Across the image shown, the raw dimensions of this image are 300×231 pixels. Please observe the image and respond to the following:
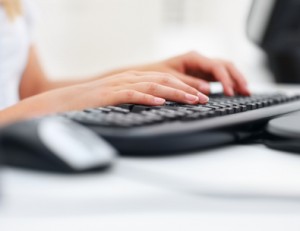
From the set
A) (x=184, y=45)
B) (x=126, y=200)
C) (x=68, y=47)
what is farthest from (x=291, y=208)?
(x=68, y=47)

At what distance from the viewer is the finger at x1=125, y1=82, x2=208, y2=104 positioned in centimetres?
50

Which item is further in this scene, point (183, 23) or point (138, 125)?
point (183, 23)

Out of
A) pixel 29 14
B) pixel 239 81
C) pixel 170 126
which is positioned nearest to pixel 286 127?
pixel 170 126

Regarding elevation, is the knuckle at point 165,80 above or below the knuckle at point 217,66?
below

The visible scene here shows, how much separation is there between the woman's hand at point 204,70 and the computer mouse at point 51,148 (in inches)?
16.4

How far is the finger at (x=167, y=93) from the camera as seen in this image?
0.50 m

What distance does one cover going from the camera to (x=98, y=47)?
1752 millimetres

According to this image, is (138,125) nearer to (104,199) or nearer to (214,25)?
Result: (104,199)

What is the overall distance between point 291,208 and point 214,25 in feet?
5.02

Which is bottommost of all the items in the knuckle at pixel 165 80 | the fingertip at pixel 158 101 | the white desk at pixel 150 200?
the white desk at pixel 150 200

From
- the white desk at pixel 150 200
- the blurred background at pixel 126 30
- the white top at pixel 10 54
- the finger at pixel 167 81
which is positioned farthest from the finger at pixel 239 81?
the blurred background at pixel 126 30

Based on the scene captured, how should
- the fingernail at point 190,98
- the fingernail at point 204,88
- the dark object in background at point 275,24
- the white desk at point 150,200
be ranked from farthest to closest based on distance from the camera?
the dark object in background at point 275,24 < the fingernail at point 204,88 < the fingernail at point 190,98 < the white desk at point 150,200

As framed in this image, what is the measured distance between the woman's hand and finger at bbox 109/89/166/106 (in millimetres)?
230

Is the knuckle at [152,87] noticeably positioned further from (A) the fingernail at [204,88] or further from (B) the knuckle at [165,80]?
(A) the fingernail at [204,88]
